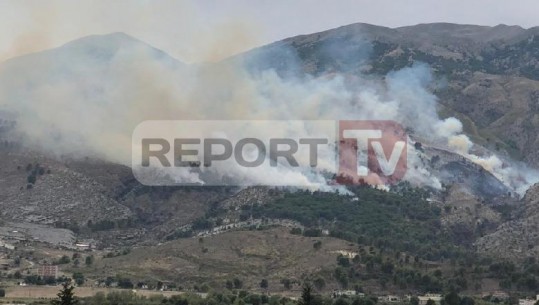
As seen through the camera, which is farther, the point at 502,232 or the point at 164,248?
the point at 502,232

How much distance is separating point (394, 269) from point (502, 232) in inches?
1368

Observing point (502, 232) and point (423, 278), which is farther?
point (502, 232)

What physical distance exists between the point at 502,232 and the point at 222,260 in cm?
5904

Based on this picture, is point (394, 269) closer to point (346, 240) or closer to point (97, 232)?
point (346, 240)

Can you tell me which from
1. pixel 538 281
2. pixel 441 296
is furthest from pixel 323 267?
pixel 538 281

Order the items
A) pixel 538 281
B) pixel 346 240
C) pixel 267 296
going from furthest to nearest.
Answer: pixel 346 240 < pixel 538 281 < pixel 267 296

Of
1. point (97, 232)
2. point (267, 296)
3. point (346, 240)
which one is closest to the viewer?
point (267, 296)

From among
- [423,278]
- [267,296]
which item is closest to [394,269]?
[423,278]

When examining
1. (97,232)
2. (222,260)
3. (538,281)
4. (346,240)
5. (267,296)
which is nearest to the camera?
(267,296)

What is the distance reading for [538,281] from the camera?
151m

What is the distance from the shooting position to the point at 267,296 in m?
140

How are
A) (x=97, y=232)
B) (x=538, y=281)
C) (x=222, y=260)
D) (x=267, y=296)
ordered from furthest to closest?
(x=97, y=232), (x=222, y=260), (x=538, y=281), (x=267, y=296)

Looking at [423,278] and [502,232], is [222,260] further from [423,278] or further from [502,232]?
[502,232]

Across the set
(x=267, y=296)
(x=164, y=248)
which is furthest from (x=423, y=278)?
(x=164, y=248)
